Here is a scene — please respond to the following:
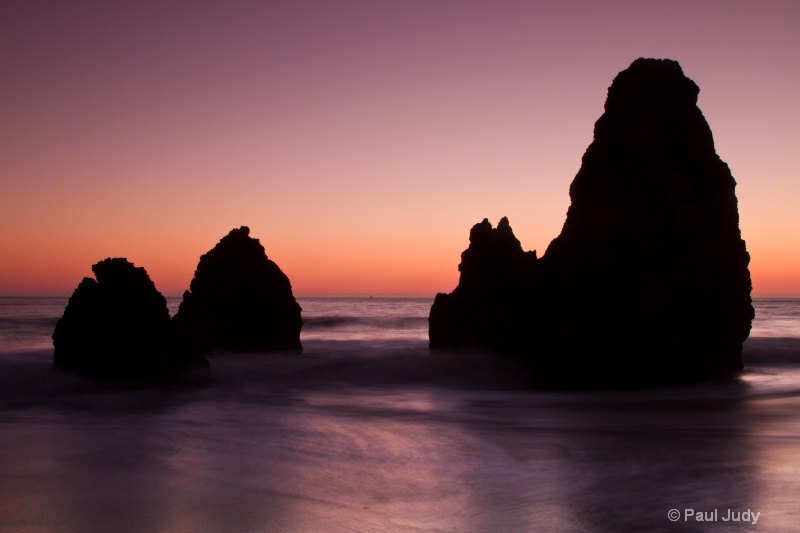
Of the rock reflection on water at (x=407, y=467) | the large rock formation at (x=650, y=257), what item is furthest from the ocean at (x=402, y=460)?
the large rock formation at (x=650, y=257)

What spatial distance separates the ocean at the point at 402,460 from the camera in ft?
15.7

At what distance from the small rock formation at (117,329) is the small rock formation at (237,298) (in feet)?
21.9

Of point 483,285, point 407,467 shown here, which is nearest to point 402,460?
point 407,467

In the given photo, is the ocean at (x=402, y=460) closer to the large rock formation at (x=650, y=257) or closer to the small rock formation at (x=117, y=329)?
the small rock formation at (x=117, y=329)

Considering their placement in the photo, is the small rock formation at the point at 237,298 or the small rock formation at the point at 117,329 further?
the small rock formation at the point at 237,298

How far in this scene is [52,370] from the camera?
611 inches

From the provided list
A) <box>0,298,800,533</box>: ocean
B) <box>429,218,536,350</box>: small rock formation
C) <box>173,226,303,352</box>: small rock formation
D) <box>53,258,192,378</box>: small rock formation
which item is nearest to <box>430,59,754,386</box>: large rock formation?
<box>0,298,800,533</box>: ocean

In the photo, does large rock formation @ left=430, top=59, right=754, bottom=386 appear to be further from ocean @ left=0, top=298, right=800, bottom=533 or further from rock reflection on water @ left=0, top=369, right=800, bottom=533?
rock reflection on water @ left=0, top=369, right=800, bottom=533

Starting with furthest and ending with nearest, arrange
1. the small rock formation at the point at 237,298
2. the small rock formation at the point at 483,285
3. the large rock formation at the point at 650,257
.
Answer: the small rock formation at the point at 237,298 < the small rock formation at the point at 483,285 < the large rock formation at the point at 650,257

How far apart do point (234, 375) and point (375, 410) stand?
7.04 meters

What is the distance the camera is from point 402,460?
7.14 m

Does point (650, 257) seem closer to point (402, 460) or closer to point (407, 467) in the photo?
point (402, 460)

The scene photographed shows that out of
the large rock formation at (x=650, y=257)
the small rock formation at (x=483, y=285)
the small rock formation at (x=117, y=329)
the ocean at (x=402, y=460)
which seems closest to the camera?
the ocean at (x=402, y=460)

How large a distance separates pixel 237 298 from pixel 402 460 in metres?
16.6
